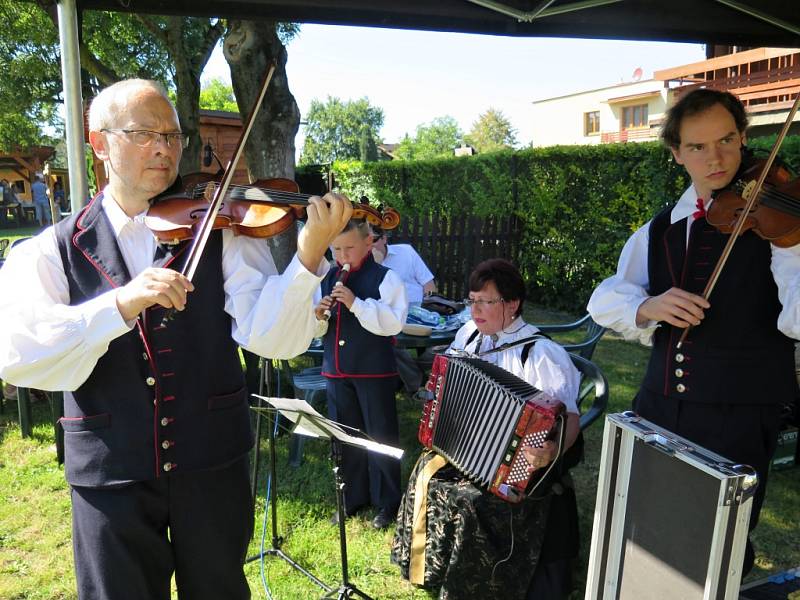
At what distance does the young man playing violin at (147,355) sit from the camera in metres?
1.65

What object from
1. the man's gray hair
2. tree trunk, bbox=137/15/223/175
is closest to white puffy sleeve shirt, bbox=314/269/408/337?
the man's gray hair

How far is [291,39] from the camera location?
38.0ft

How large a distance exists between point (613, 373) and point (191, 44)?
8.51 m

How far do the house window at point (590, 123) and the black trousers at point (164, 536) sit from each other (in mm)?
40216

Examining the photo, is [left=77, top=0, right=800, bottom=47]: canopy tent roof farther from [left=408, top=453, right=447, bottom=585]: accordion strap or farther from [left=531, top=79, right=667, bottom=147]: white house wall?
[left=531, top=79, right=667, bottom=147]: white house wall

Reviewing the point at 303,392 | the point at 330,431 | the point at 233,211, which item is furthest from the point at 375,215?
the point at 303,392

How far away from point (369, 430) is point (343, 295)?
771 mm

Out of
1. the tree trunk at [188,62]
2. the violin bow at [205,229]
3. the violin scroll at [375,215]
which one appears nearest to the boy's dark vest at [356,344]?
the violin scroll at [375,215]

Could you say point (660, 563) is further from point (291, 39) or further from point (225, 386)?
point (291, 39)

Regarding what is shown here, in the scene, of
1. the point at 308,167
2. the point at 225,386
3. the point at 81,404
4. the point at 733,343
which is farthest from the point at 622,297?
the point at 308,167

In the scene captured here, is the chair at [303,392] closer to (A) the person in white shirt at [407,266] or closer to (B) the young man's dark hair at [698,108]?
(A) the person in white shirt at [407,266]

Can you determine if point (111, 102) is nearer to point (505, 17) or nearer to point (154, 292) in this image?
point (154, 292)

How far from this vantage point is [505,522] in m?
2.67

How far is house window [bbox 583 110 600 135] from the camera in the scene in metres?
38.8
